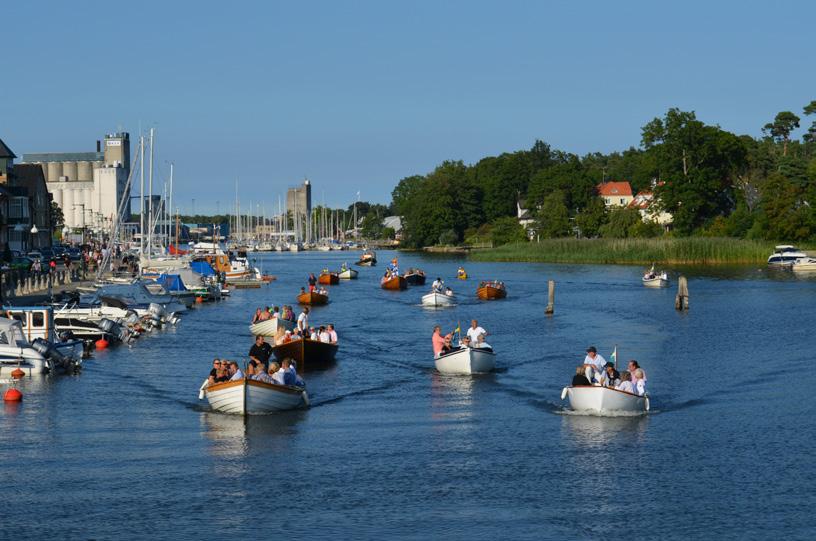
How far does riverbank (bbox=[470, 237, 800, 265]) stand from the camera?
134 meters

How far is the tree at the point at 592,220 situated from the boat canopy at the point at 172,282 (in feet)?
339

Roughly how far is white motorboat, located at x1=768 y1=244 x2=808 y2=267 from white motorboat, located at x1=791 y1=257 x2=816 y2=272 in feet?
3.07

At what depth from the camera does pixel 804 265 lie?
12519 centimetres

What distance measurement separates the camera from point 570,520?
27766 millimetres

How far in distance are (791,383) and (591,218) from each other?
141229 millimetres

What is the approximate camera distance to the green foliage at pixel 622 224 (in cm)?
17262

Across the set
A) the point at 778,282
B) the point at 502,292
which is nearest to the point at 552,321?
the point at 502,292

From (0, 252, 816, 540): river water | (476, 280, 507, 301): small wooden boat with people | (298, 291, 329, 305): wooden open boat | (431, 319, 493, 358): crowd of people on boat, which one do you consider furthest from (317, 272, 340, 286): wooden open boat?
(431, 319, 493, 358): crowd of people on boat

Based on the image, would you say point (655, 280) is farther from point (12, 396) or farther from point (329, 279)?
point (12, 396)

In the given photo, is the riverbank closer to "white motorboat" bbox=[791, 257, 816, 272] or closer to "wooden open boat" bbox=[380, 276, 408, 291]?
"white motorboat" bbox=[791, 257, 816, 272]

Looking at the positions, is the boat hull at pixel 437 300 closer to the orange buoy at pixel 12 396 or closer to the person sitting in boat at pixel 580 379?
the orange buoy at pixel 12 396

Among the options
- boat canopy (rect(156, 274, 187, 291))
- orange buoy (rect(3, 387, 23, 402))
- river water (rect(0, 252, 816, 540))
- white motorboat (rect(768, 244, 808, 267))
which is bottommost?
river water (rect(0, 252, 816, 540))

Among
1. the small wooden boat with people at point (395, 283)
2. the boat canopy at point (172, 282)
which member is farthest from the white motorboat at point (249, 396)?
the small wooden boat with people at point (395, 283)

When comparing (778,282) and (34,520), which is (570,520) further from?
(778,282)
